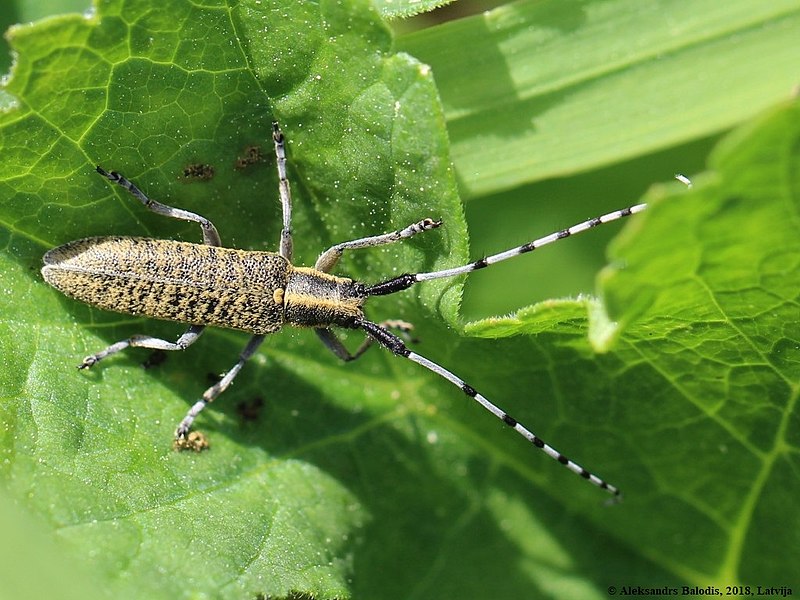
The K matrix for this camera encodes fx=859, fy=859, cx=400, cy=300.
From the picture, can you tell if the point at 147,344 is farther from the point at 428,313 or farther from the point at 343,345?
the point at 428,313

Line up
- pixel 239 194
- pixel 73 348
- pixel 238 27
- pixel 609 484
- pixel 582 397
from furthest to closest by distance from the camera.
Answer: pixel 609 484, pixel 582 397, pixel 239 194, pixel 73 348, pixel 238 27

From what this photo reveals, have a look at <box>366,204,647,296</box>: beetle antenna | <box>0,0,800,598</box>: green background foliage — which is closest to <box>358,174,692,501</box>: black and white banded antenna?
<box>366,204,647,296</box>: beetle antenna

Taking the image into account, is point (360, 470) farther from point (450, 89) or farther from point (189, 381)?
point (450, 89)

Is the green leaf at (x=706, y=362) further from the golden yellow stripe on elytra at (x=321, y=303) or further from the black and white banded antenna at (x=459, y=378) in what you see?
the golden yellow stripe on elytra at (x=321, y=303)

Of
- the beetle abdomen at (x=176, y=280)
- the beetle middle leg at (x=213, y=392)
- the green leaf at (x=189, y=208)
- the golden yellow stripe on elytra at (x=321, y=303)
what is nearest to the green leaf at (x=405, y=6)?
the green leaf at (x=189, y=208)

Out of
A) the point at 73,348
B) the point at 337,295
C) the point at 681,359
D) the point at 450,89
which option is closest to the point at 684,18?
the point at 450,89

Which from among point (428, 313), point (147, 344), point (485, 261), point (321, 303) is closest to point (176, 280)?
point (147, 344)
